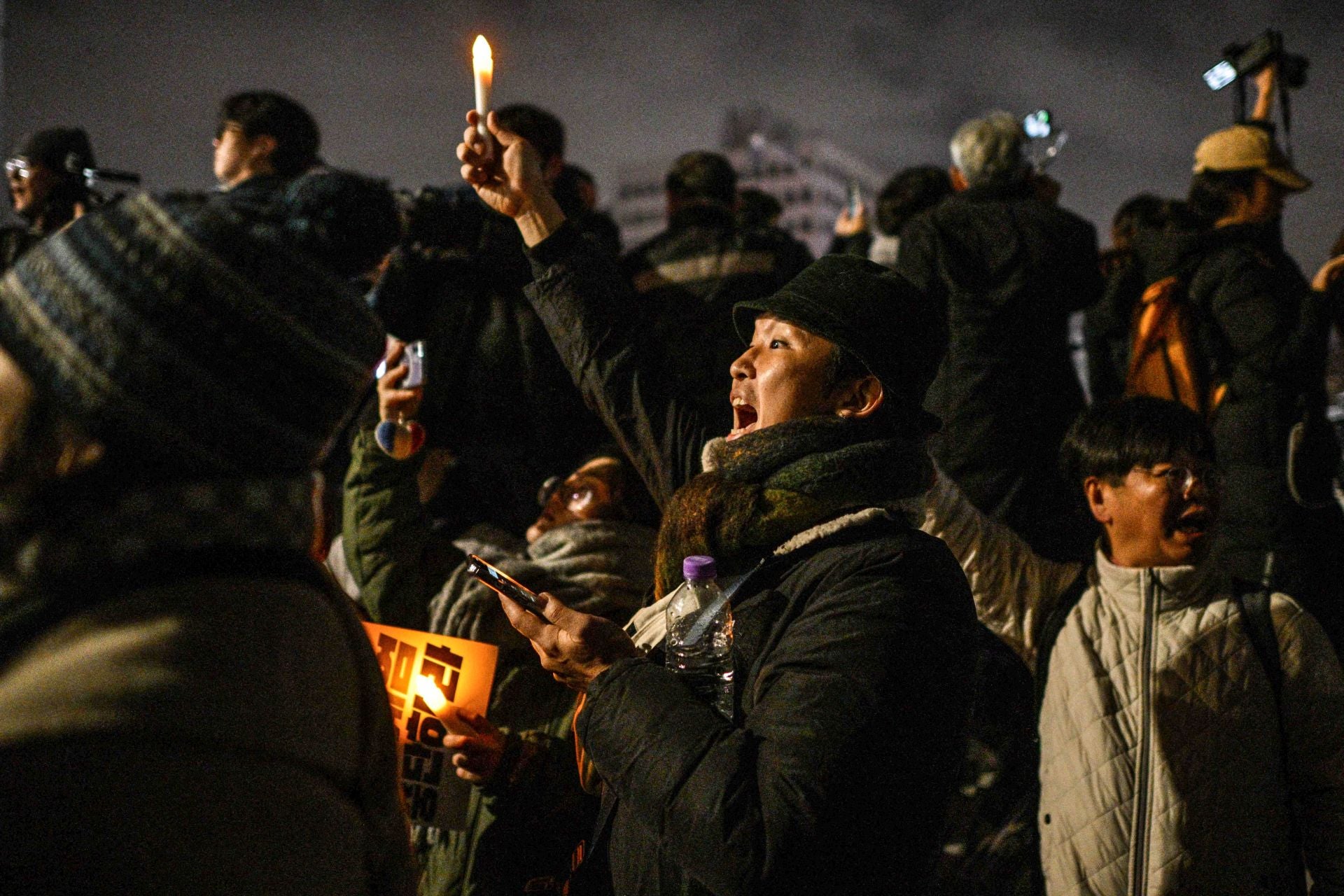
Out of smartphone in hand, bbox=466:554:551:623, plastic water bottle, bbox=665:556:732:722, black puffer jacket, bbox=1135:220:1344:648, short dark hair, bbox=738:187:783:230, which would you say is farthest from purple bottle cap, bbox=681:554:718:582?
short dark hair, bbox=738:187:783:230

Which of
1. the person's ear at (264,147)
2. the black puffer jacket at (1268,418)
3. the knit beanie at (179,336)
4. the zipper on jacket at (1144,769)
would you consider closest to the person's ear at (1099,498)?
the zipper on jacket at (1144,769)

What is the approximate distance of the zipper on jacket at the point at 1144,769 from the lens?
9.52 feet

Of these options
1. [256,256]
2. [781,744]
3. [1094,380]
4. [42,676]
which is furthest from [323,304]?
[1094,380]

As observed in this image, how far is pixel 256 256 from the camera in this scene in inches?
54.5

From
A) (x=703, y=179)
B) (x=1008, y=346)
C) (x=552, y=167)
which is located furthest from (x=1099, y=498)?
(x=552, y=167)

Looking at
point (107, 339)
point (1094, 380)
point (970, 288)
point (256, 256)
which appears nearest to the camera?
point (107, 339)

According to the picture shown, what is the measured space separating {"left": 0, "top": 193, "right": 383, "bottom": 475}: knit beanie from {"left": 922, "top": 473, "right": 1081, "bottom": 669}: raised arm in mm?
2277

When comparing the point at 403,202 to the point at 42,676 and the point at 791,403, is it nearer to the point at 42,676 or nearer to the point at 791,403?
the point at 791,403

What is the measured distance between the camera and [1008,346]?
475 centimetres

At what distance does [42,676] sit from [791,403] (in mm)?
1540

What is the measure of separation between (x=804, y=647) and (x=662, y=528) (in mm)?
536

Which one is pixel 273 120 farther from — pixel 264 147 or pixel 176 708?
pixel 176 708

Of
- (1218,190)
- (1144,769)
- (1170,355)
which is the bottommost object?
(1144,769)

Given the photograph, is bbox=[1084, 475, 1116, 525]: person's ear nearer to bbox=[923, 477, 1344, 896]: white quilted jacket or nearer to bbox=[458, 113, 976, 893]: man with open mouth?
bbox=[923, 477, 1344, 896]: white quilted jacket
